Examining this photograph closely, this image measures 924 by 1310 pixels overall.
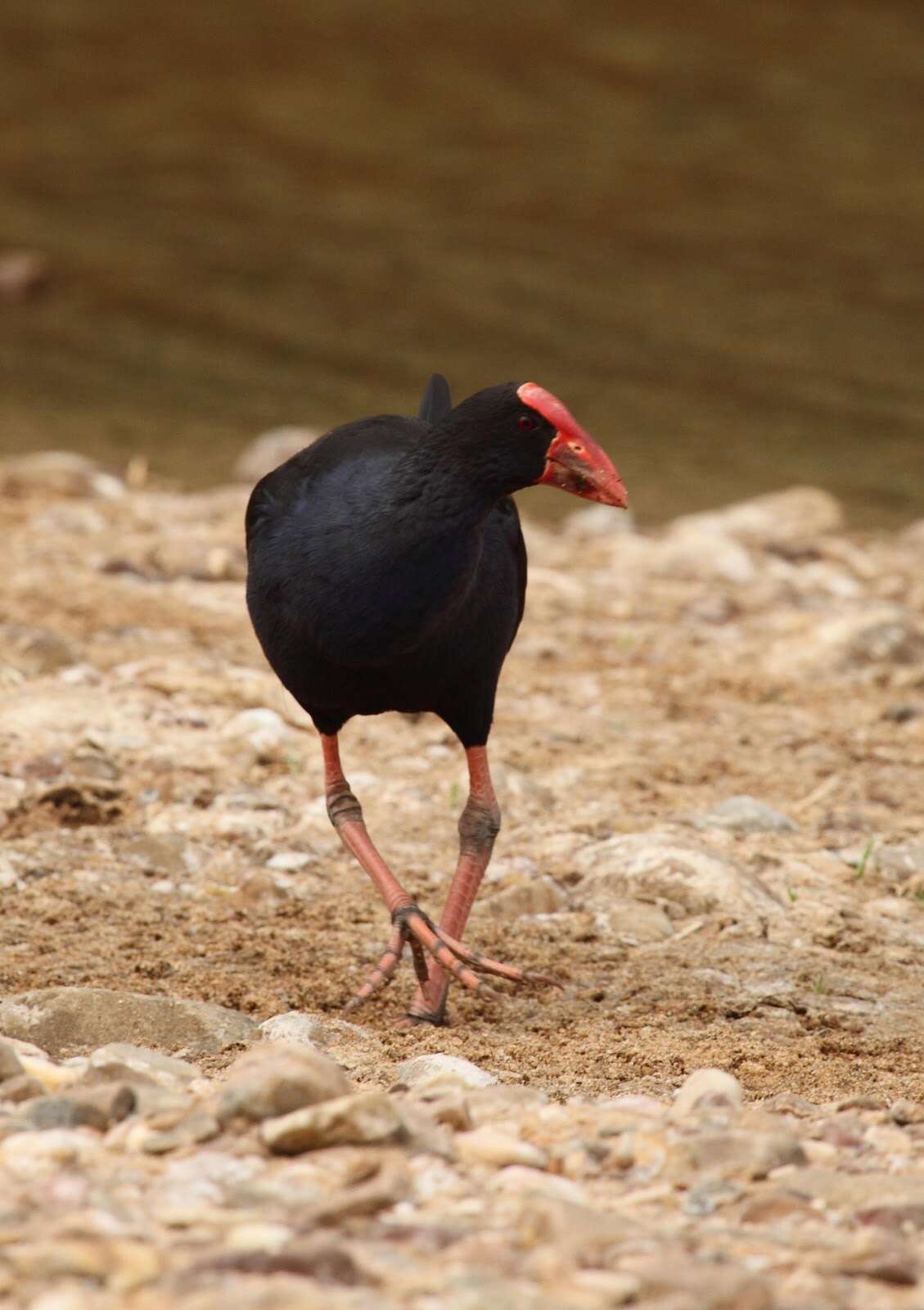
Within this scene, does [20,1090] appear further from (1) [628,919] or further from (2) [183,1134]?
(1) [628,919]

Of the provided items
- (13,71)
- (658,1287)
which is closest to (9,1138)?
(658,1287)

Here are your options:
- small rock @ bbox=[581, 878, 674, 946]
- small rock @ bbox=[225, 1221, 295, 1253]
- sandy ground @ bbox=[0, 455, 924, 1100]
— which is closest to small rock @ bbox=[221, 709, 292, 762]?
sandy ground @ bbox=[0, 455, 924, 1100]

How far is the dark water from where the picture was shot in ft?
42.5

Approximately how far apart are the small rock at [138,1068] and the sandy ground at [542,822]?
0.66m

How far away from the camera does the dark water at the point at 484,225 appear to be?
12953 mm

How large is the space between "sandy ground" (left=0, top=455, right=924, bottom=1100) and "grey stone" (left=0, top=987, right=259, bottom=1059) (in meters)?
0.25

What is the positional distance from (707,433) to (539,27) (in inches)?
402

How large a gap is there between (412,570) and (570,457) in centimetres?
44

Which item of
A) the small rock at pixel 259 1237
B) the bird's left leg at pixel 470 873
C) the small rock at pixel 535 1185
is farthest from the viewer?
the bird's left leg at pixel 470 873

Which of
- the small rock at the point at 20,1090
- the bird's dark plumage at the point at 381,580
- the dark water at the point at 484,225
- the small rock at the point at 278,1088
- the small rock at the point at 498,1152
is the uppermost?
the dark water at the point at 484,225

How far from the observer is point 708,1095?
340 centimetres

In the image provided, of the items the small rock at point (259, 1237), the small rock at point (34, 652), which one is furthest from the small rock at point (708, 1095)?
the small rock at point (34, 652)

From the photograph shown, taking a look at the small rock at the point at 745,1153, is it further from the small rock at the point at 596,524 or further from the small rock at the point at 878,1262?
the small rock at the point at 596,524

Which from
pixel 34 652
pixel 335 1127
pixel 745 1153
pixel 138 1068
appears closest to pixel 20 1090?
pixel 138 1068
